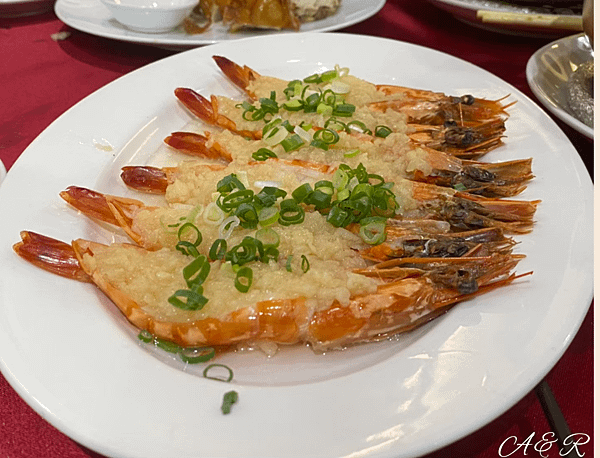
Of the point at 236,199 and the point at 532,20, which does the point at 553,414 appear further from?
the point at 532,20

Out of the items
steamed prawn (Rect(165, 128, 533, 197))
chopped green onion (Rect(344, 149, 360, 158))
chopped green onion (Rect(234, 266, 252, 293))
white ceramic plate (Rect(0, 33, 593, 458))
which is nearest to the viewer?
white ceramic plate (Rect(0, 33, 593, 458))

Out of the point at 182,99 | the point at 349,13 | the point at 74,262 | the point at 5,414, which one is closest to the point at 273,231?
the point at 74,262

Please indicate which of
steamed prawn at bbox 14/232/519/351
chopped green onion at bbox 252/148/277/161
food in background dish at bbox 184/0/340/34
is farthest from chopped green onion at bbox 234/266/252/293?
food in background dish at bbox 184/0/340/34

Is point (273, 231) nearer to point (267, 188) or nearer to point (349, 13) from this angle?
point (267, 188)

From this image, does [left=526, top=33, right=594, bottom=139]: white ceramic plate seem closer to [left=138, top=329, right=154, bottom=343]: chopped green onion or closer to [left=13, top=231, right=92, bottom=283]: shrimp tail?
[left=138, top=329, right=154, bottom=343]: chopped green onion

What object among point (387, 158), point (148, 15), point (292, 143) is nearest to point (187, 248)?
point (292, 143)

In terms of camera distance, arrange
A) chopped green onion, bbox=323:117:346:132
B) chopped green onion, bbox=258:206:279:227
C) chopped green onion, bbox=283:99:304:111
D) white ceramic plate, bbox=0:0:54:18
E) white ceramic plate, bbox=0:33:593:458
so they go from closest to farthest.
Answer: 1. white ceramic plate, bbox=0:33:593:458
2. chopped green onion, bbox=258:206:279:227
3. chopped green onion, bbox=323:117:346:132
4. chopped green onion, bbox=283:99:304:111
5. white ceramic plate, bbox=0:0:54:18
